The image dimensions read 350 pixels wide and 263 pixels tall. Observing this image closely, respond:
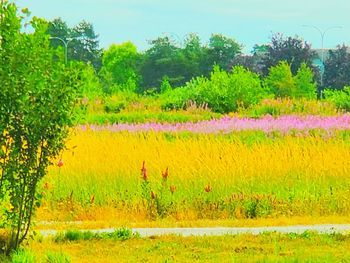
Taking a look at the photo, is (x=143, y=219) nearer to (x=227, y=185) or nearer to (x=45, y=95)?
(x=227, y=185)

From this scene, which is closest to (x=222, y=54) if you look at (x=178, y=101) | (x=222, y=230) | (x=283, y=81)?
(x=283, y=81)

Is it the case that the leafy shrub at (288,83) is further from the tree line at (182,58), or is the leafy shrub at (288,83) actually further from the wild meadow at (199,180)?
the wild meadow at (199,180)

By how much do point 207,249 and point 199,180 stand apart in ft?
17.2

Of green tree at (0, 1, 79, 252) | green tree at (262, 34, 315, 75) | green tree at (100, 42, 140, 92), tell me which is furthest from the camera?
green tree at (100, 42, 140, 92)

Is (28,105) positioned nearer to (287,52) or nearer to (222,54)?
(287,52)

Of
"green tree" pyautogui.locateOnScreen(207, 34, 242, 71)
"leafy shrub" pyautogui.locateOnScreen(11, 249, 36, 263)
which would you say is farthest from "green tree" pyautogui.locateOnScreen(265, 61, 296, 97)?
"leafy shrub" pyautogui.locateOnScreen(11, 249, 36, 263)

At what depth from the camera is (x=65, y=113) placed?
8500 mm

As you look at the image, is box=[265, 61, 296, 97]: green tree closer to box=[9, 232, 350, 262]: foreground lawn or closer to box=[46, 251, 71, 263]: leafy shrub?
box=[9, 232, 350, 262]: foreground lawn

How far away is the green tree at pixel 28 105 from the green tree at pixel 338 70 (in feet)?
181

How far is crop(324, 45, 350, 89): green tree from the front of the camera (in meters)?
62.6

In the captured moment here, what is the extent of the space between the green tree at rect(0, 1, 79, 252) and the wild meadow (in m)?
2.17

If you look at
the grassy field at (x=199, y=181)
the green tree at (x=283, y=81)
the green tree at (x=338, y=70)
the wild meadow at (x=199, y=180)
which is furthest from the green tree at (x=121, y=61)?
the grassy field at (x=199, y=181)

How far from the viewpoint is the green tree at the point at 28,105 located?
27.7 ft

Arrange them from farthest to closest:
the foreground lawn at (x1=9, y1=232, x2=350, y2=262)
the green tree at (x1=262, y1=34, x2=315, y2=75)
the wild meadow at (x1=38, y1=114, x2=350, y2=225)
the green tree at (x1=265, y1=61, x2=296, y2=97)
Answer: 1. the green tree at (x1=262, y1=34, x2=315, y2=75)
2. the green tree at (x1=265, y1=61, x2=296, y2=97)
3. the wild meadow at (x1=38, y1=114, x2=350, y2=225)
4. the foreground lawn at (x1=9, y1=232, x2=350, y2=262)
